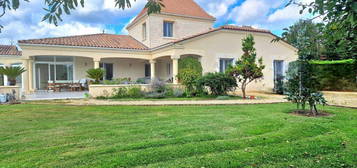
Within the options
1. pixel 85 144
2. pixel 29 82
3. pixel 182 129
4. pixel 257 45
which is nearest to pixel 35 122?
pixel 85 144

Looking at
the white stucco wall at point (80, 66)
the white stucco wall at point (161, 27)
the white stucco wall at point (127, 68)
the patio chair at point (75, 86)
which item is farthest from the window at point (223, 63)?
the patio chair at point (75, 86)

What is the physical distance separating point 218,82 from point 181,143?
31.8 ft

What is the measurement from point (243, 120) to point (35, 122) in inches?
A: 255

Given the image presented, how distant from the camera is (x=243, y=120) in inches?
264

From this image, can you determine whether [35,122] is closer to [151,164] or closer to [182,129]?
[182,129]

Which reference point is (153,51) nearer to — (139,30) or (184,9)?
(139,30)

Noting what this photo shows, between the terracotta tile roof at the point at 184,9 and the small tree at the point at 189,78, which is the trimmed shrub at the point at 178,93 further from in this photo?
the terracotta tile roof at the point at 184,9

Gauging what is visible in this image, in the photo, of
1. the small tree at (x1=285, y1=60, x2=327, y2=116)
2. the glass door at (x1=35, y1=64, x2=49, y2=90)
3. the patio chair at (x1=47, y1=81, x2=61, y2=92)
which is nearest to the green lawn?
the small tree at (x1=285, y1=60, x2=327, y2=116)

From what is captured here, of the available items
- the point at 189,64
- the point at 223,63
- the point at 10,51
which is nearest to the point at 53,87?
the point at 10,51

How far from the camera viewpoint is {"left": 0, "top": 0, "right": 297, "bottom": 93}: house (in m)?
16.3

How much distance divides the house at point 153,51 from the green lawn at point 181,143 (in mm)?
10278

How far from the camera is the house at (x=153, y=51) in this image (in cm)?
1627

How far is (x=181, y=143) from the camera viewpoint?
456 cm

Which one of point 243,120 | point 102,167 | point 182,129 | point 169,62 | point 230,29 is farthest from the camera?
point 169,62
